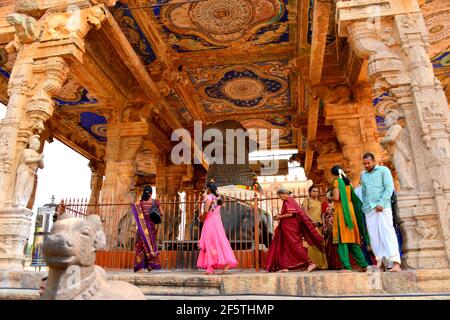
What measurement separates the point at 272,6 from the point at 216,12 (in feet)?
4.19

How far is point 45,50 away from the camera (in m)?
5.62

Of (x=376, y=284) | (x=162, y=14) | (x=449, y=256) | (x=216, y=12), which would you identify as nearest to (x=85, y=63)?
(x=162, y=14)

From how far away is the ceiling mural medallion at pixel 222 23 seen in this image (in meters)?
7.25

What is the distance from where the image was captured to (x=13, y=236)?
4629mm

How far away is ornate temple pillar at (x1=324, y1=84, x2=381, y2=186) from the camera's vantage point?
23.4ft

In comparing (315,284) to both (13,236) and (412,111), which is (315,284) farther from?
(13,236)

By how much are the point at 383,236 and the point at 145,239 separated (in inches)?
121

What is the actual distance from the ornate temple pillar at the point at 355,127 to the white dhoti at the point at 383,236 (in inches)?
133

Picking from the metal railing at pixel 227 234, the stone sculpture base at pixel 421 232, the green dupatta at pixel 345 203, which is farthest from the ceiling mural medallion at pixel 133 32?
the stone sculpture base at pixel 421 232

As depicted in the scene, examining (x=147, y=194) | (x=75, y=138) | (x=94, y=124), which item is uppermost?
(x=94, y=124)

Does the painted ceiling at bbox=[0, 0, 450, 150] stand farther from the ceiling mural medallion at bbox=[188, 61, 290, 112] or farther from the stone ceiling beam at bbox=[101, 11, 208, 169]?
the stone ceiling beam at bbox=[101, 11, 208, 169]

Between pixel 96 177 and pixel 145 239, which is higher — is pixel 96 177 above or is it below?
above

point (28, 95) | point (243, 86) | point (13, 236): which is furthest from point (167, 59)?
point (13, 236)

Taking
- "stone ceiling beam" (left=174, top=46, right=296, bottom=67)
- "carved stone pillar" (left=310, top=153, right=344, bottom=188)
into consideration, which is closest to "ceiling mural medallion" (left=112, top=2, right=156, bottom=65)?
"stone ceiling beam" (left=174, top=46, right=296, bottom=67)
